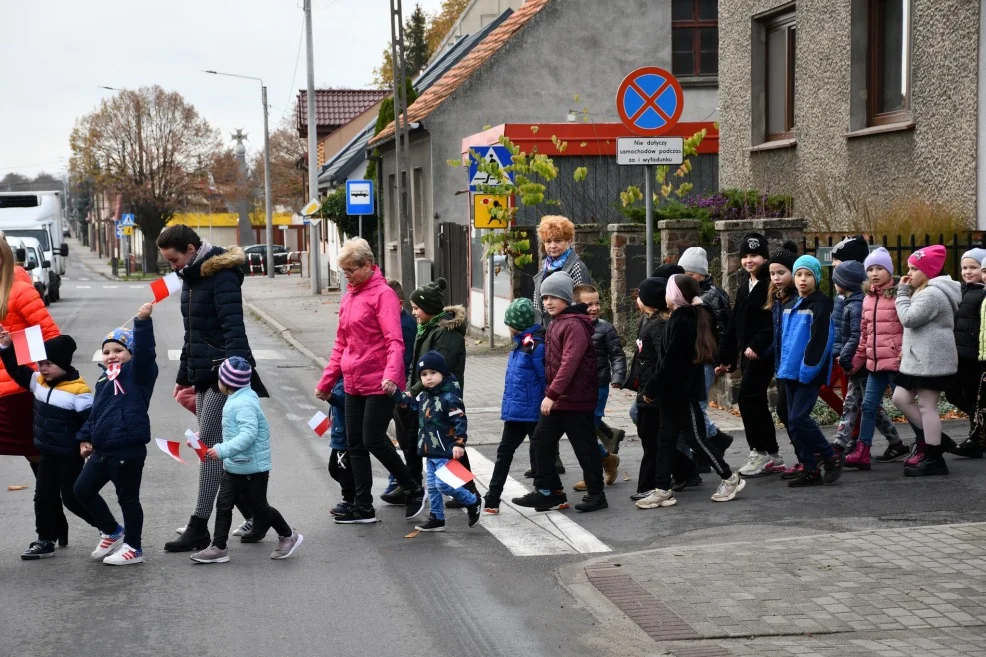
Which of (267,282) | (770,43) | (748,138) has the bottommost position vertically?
(267,282)

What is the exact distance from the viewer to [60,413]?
718 centimetres

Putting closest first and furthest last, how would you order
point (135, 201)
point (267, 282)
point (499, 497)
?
point (499, 497) → point (267, 282) → point (135, 201)

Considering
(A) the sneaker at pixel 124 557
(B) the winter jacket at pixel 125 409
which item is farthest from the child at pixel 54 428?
(A) the sneaker at pixel 124 557

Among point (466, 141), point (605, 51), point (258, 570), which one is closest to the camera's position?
point (258, 570)

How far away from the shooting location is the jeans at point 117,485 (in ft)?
22.9

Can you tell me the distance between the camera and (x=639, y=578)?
6.44m

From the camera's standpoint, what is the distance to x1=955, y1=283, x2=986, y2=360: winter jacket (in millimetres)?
9125

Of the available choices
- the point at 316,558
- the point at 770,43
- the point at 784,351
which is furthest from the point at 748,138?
the point at 316,558

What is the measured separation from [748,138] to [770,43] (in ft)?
4.36

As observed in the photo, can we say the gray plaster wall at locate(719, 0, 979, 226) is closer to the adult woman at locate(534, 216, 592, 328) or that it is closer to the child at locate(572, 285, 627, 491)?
the adult woman at locate(534, 216, 592, 328)

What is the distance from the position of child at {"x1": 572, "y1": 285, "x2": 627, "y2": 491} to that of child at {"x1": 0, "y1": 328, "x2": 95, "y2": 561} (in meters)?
3.43

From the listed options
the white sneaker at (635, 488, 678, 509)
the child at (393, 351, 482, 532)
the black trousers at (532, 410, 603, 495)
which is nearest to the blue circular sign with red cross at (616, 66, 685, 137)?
the black trousers at (532, 410, 603, 495)

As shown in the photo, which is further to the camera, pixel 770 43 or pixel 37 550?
pixel 770 43

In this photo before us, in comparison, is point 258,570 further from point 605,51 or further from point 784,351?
point 605,51
